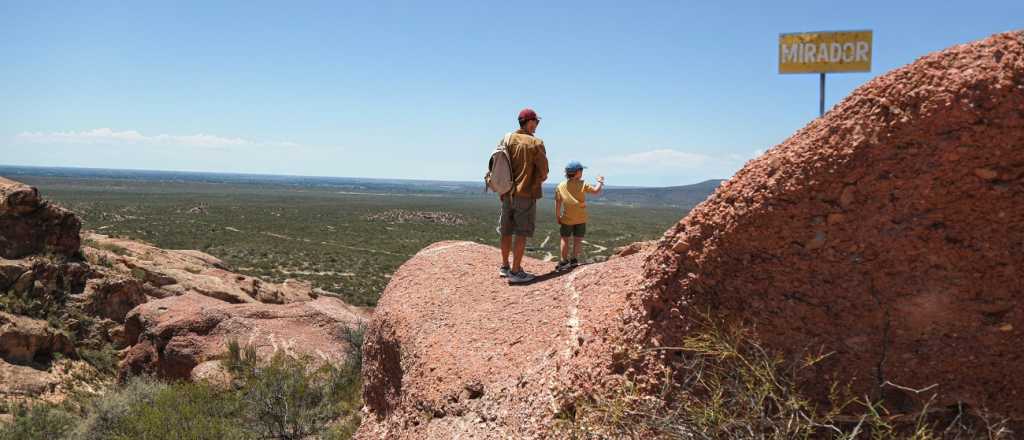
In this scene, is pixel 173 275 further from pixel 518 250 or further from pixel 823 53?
pixel 823 53

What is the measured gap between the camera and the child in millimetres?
6301

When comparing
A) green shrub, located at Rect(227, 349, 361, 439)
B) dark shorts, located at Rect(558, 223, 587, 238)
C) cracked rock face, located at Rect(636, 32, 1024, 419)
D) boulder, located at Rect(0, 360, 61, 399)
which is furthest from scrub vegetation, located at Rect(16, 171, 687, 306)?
cracked rock face, located at Rect(636, 32, 1024, 419)

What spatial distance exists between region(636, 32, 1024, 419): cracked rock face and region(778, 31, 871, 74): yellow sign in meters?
0.58

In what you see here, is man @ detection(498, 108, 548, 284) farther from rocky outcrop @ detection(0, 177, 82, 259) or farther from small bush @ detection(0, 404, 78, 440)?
rocky outcrop @ detection(0, 177, 82, 259)

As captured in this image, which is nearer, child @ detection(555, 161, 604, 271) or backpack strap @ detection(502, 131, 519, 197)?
backpack strap @ detection(502, 131, 519, 197)

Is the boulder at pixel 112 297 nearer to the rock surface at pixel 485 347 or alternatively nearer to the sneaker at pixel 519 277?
the rock surface at pixel 485 347

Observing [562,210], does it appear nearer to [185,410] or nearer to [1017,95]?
[1017,95]

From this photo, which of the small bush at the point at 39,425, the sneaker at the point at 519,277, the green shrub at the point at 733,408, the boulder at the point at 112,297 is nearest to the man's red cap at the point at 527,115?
the sneaker at the point at 519,277

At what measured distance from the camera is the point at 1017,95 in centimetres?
A: 272

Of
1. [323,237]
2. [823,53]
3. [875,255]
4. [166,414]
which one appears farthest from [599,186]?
[323,237]

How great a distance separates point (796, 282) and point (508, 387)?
2054 millimetres

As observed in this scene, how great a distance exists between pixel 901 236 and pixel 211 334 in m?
10.3

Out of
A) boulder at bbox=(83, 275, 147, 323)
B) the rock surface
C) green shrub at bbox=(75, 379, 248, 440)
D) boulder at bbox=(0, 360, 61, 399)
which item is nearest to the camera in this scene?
the rock surface

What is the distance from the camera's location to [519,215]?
5977mm
